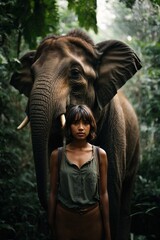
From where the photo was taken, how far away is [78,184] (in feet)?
11.8

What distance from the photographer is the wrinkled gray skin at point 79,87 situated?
4.34 metres

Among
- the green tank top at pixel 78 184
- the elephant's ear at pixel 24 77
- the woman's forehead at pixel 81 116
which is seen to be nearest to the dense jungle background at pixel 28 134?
the elephant's ear at pixel 24 77

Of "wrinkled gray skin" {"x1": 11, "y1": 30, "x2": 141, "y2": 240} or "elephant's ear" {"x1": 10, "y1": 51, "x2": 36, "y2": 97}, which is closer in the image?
"wrinkled gray skin" {"x1": 11, "y1": 30, "x2": 141, "y2": 240}

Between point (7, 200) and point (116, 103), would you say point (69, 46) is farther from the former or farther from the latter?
point (7, 200)

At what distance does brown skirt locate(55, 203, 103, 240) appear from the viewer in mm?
3615

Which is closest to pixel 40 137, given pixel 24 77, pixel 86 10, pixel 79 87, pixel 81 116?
pixel 81 116

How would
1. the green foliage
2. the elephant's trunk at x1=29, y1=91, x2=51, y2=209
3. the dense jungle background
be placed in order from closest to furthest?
1. the elephant's trunk at x1=29, y1=91, x2=51, y2=209
2. the green foliage
3. the dense jungle background

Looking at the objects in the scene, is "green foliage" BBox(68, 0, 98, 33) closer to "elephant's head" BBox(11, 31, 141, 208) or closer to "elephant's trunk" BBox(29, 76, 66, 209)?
"elephant's head" BBox(11, 31, 141, 208)

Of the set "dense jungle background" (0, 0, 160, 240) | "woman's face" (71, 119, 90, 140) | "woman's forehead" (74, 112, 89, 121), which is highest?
"woman's forehead" (74, 112, 89, 121)

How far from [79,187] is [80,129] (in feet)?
1.45

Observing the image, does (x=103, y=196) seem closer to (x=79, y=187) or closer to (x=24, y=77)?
(x=79, y=187)

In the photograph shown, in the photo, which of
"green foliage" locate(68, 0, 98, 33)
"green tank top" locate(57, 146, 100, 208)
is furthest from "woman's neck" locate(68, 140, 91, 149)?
"green foliage" locate(68, 0, 98, 33)

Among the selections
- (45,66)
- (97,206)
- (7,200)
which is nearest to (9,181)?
(7,200)

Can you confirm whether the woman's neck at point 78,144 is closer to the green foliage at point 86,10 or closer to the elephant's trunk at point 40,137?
the elephant's trunk at point 40,137
